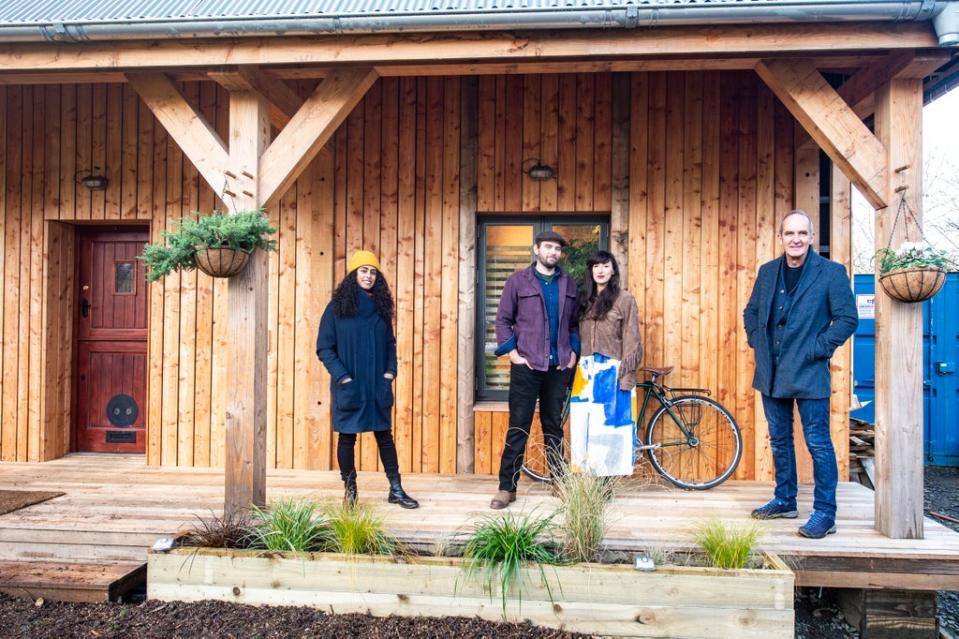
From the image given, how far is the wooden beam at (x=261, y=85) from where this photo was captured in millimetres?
3426

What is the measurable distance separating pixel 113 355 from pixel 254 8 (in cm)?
329

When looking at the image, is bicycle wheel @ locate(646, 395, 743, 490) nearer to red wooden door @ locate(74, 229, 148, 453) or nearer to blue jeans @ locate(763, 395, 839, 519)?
blue jeans @ locate(763, 395, 839, 519)

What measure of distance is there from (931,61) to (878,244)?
935 mm

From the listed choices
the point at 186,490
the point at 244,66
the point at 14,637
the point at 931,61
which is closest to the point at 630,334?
the point at 931,61

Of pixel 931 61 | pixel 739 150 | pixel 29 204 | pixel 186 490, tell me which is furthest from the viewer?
pixel 29 204

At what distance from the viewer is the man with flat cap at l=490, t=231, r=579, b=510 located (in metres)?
3.79

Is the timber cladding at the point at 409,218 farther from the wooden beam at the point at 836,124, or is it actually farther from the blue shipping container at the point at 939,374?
the blue shipping container at the point at 939,374

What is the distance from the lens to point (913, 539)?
10.8 ft

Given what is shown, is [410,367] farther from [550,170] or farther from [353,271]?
[550,170]

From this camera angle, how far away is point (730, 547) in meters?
2.91

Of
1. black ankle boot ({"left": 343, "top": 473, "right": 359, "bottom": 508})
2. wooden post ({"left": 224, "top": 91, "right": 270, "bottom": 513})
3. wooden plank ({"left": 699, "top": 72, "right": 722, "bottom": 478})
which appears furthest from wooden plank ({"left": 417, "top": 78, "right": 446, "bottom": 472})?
wooden plank ({"left": 699, "top": 72, "right": 722, "bottom": 478})

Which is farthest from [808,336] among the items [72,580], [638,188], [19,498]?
[19,498]

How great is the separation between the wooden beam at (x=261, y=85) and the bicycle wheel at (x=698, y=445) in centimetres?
332

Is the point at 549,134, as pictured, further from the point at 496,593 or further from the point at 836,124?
the point at 496,593
